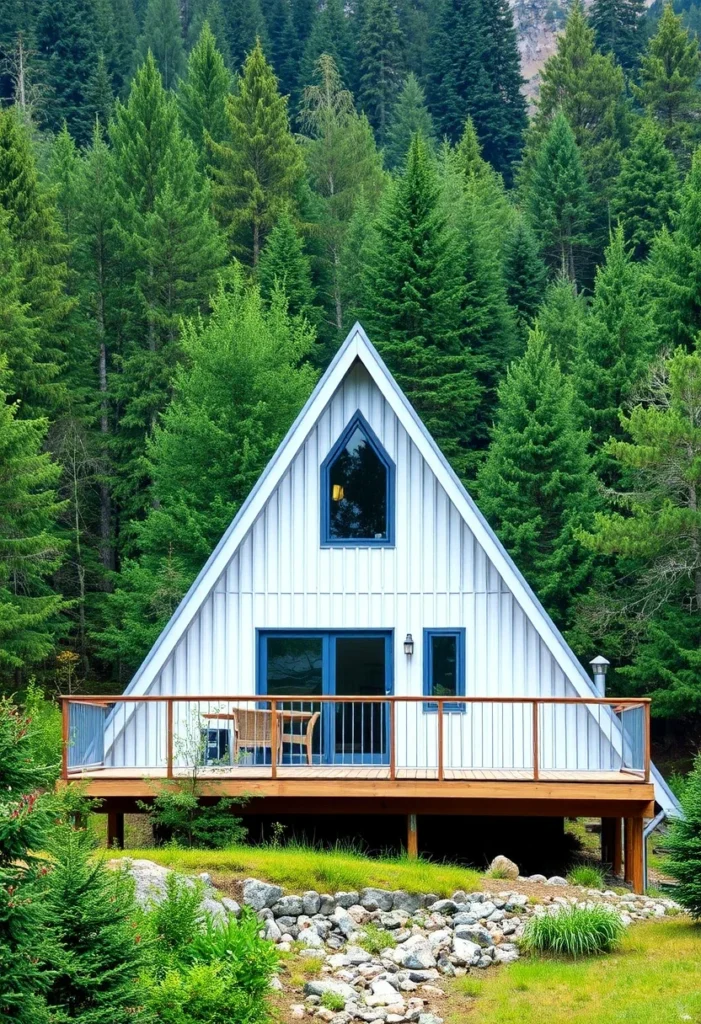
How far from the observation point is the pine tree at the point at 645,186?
2104 inches

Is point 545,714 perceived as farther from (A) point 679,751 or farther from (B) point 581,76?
(B) point 581,76

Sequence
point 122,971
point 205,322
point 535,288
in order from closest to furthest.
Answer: point 122,971, point 205,322, point 535,288

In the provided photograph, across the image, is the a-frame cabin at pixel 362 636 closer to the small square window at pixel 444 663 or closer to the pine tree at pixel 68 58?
the small square window at pixel 444 663

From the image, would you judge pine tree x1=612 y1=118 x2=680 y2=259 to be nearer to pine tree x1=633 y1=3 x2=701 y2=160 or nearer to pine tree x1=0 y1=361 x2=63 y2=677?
pine tree x1=633 y1=3 x2=701 y2=160

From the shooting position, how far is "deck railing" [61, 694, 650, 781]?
56.7ft

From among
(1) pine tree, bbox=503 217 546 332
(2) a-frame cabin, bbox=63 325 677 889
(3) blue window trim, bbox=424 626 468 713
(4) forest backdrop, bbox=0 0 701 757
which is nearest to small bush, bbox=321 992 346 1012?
(2) a-frame cabin, bbox=63 325 677 889

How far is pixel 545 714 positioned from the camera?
18484mm

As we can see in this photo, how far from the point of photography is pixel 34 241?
4147cm

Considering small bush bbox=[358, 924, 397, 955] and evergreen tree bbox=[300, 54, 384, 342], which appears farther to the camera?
evergreen tree bbox=[300, 54, 384, 342]

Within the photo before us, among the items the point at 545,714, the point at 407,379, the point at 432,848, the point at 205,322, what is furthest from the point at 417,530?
the point at 205,322

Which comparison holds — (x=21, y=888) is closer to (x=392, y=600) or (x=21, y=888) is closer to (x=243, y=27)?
(x=392, y=600)

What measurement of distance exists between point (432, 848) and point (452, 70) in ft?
225

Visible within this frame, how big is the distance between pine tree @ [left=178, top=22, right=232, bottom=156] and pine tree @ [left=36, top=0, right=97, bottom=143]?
39.4 feet

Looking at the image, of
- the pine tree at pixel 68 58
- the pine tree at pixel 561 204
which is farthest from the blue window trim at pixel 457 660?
the pine tree at pixel 68 58
